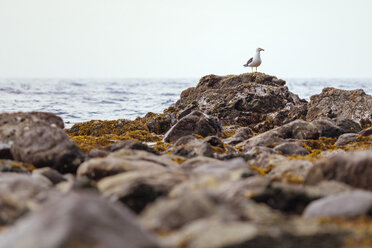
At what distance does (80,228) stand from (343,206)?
2.64 m

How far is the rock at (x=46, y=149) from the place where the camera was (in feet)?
23.0

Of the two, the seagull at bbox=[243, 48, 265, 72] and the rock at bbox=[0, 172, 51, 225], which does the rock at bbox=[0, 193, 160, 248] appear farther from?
the seagull at bbox=[243, 48, 265, 72]

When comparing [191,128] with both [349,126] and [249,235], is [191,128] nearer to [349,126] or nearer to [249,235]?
[349,126]

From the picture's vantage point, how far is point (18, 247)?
9.89 feet

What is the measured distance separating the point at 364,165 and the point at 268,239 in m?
2.32

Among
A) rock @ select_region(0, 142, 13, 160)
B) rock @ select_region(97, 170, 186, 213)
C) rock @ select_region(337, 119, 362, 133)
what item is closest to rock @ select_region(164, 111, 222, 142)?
rock @ select_region(337, 119, 362, 133)

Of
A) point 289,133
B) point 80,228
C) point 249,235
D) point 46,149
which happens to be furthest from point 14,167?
point 289,133

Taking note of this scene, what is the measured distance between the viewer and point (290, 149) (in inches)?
365

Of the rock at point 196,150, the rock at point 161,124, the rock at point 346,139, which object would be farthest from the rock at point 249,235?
the rock at point 161,124

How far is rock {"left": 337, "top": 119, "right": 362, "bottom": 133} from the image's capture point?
12242mm

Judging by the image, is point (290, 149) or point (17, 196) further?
point (290, 149)

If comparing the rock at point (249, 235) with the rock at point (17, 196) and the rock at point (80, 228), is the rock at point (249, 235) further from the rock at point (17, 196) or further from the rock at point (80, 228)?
the rock at point (17, 196)

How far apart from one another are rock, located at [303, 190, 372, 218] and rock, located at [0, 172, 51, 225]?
301cm

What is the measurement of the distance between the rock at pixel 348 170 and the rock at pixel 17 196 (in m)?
3.57
